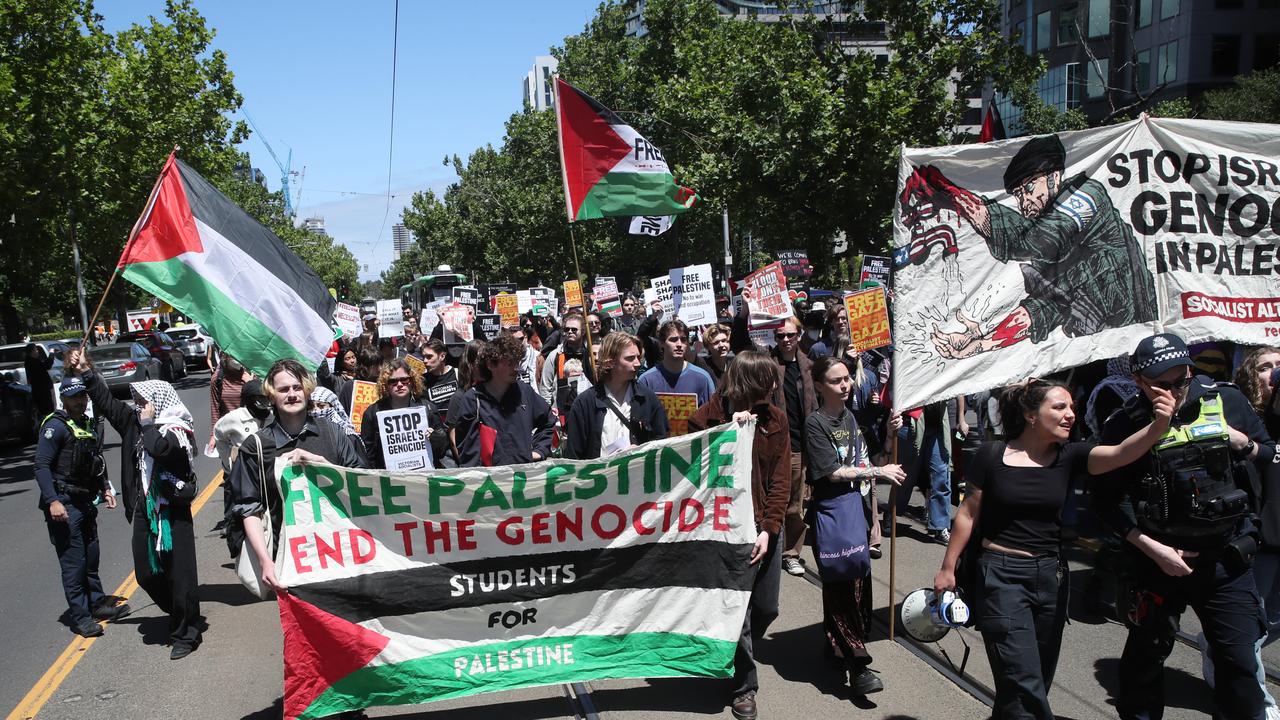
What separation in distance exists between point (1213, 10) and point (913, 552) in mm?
41588

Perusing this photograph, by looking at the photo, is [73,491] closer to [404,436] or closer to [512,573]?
[404,436]

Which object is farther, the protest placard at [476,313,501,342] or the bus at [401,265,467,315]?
the bus at [401,265,467,315]

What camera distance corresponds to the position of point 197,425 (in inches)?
718

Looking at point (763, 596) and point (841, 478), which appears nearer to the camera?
point (841, 478)

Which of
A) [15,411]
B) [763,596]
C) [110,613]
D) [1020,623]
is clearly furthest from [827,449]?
[15,411]

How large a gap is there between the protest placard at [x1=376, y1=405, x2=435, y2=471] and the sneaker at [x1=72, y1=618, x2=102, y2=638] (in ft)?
7.68

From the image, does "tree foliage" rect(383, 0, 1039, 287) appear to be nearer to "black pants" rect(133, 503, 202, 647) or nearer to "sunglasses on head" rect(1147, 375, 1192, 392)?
"black pants" rect(133, 503, 202, 647)

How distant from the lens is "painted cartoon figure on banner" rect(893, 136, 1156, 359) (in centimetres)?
495

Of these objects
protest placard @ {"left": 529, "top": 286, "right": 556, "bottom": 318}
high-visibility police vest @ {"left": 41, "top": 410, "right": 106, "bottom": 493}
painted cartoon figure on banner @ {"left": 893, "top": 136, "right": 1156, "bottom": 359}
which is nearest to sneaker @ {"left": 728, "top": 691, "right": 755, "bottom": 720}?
painted cartoon figure on banner @ {"left": 893, "top": 136, "right": 1156, "bottom": 359}

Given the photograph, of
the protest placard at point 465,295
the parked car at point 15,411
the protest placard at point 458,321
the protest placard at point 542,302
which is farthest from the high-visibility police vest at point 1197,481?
the parked car at point 15,411

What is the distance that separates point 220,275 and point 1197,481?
551 centimetres

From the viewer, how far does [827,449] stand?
4.78 m

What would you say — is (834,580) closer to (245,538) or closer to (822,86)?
(245,538)

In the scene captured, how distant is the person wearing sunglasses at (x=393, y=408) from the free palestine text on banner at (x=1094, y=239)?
3.55 meters
